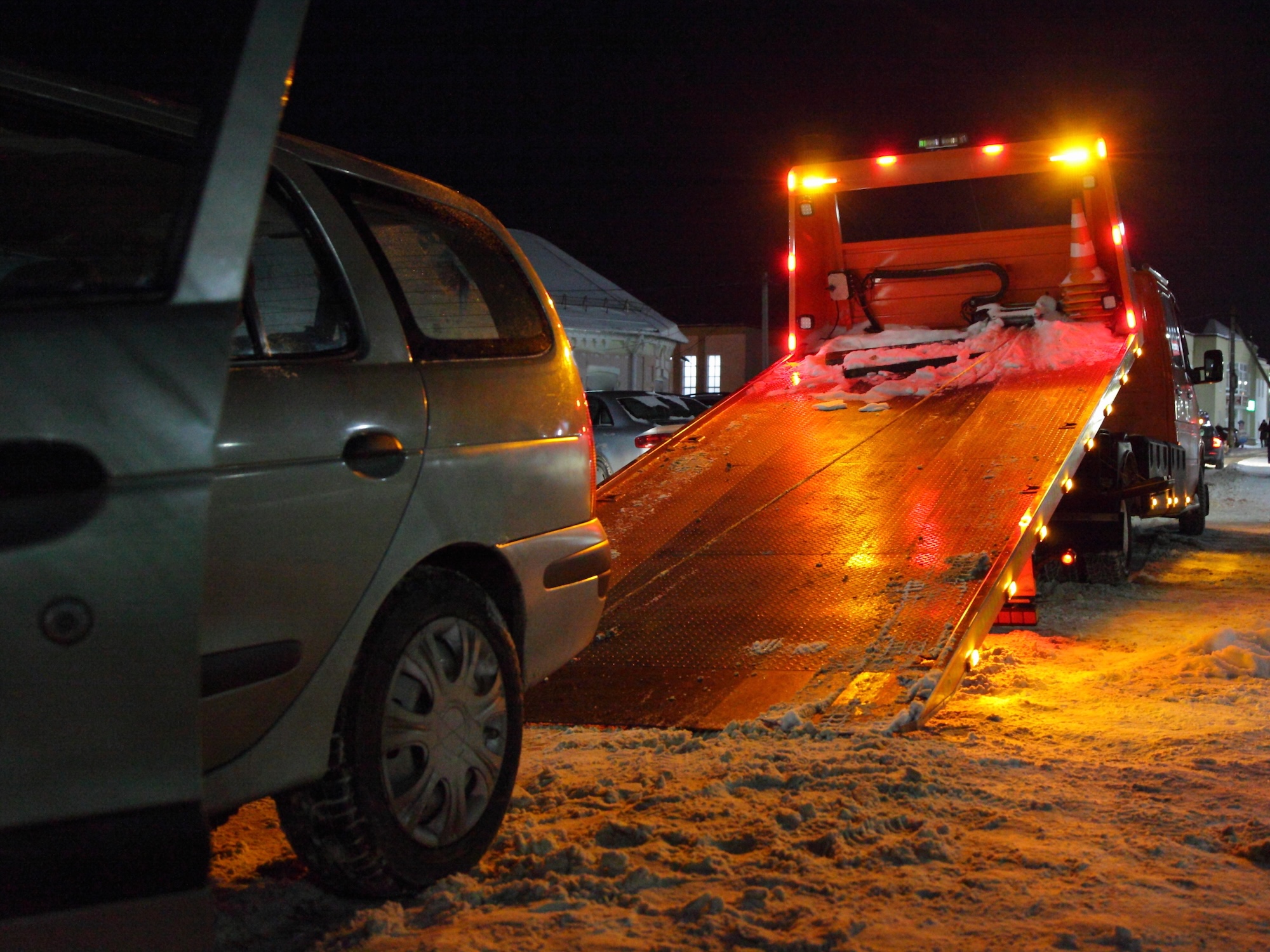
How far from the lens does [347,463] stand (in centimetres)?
297

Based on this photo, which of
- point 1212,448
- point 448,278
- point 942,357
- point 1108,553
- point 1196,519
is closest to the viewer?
point 448,278

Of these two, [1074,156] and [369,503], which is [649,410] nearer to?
[1074,156]

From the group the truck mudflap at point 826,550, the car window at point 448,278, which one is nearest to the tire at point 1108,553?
the truck mudflap at point 826,550

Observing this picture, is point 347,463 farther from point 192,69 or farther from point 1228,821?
point 1228,821

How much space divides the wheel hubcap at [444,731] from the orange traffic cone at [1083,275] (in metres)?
8.08

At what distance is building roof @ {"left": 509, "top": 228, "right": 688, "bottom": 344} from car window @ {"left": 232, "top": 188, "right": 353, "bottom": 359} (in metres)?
27.6

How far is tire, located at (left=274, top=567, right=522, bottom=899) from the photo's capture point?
2967mm

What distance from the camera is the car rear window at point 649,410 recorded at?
54.5 feet

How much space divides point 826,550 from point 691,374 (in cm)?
4311

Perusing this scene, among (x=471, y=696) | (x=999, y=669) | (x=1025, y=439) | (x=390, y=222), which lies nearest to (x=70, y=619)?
(x=471, y=696)

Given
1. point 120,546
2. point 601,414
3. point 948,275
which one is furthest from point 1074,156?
point 120,546

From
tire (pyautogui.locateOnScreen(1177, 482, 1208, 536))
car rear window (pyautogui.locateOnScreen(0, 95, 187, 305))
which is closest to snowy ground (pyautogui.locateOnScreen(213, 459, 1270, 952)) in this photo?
car rear window (pyautogui.locateOnScreen(0, 95, 187, 305))

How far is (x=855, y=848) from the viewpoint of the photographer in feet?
11.5

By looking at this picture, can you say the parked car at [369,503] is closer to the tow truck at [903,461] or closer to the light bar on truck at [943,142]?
the tow truck at [903,461]
